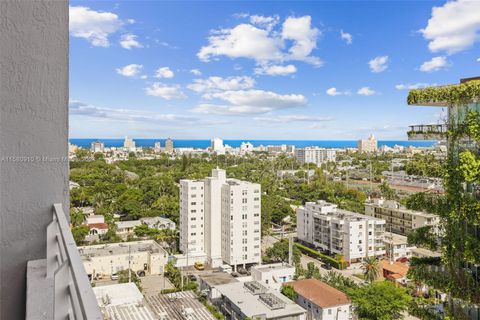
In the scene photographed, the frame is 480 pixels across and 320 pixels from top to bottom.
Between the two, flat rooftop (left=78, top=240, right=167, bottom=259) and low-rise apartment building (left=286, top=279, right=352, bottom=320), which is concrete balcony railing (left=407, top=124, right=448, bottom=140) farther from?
flat rooftop (left=78, top=240, right=167, bottom=259)

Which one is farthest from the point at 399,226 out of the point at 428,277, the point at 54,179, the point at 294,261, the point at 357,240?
the point at 54,179

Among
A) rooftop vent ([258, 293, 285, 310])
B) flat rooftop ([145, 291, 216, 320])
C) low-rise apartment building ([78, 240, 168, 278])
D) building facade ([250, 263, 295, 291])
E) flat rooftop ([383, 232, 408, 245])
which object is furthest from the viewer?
flat rooftop ([383, 232, 408, 245])

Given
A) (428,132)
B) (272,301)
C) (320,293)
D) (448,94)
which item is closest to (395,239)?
(320,293)

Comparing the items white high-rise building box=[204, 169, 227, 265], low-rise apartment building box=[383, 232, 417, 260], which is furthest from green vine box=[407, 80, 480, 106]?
low-rise apartment building box=[383, 232, 417, 260]

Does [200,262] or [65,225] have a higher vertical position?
[65,225]

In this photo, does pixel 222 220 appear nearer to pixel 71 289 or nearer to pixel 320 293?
pixel 320 293

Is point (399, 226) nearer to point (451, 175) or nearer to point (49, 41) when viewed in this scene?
point (451, 175)

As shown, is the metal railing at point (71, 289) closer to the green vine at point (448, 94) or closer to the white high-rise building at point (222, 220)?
the green vine at point (448, 94)
